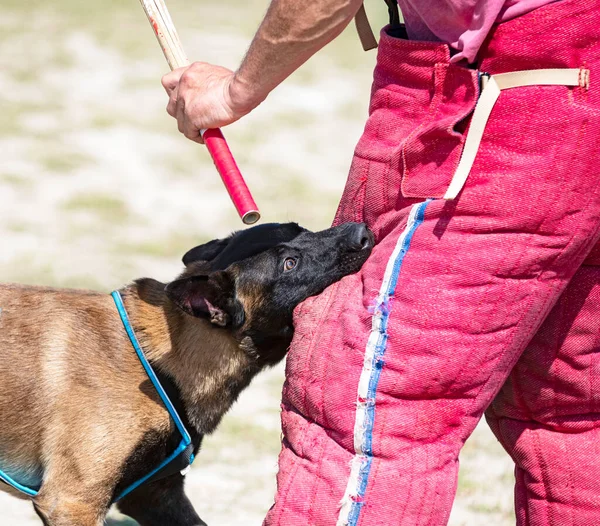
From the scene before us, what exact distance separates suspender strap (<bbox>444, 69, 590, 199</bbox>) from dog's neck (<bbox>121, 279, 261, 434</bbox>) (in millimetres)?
1767

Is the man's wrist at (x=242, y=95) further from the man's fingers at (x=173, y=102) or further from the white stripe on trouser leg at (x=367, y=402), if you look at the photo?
the white stripe on trouser leg at (x=367, y=402)

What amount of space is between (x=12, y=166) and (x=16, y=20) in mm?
4349

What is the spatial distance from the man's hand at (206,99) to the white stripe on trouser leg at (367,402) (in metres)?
0.69

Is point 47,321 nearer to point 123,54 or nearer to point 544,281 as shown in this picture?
point 544,281

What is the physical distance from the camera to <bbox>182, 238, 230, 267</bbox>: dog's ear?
14.1 feet

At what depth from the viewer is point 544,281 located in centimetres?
250

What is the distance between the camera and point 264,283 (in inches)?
154

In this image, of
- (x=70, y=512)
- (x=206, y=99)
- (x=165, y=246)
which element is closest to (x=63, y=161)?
(x=165, y=246)

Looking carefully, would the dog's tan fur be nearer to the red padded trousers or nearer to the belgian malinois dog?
the belgian malinois dog

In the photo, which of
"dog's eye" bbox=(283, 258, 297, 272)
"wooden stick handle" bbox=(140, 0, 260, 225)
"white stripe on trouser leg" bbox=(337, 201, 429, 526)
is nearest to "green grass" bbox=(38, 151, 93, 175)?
"dog's eye" bbox=(283, 258, 297, 272)

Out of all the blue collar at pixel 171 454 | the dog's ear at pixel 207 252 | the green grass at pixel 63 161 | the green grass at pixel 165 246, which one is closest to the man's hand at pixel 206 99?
the blue collar at pixel 171 454

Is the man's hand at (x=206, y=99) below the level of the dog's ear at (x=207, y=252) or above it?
below

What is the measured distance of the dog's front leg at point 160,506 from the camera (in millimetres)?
Result: 4172

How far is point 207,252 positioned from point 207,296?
1.62 feet
